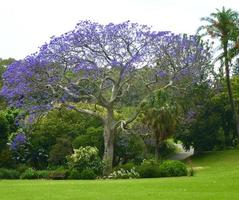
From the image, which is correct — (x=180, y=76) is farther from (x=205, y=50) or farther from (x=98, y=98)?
(x=205, y=50)

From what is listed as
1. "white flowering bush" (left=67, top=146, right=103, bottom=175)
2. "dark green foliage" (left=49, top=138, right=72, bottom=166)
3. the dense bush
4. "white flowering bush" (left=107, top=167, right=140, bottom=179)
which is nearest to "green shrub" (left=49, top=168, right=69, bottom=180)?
the dense bush

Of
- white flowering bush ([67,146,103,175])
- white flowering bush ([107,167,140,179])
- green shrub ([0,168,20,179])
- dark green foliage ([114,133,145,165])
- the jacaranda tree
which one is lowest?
white flowering bush ([107,167,140,179])

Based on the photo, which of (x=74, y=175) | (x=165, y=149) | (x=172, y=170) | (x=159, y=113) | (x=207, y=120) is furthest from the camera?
(x=165, y=149)

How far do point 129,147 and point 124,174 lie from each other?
952cm

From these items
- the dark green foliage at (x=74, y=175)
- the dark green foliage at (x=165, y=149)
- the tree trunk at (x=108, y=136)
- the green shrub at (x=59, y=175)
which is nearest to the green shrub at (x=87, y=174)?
the dark green foliage at (x=74, y=175)

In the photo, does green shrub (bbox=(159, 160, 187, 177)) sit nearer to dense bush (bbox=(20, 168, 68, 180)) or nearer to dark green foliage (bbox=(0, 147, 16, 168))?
dense bush (bbox=(20, 168, 68, 180))

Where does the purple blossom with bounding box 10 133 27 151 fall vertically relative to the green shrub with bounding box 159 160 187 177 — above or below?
above

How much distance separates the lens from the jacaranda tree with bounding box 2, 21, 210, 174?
125 feet

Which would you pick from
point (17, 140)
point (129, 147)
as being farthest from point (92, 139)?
point (17, 140)

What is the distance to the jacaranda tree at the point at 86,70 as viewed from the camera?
38250mm

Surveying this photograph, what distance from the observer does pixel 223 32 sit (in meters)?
41.1

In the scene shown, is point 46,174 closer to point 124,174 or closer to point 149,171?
point 124,174

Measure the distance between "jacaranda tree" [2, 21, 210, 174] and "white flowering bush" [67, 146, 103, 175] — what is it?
1.06m

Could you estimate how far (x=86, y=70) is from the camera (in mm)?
39000
